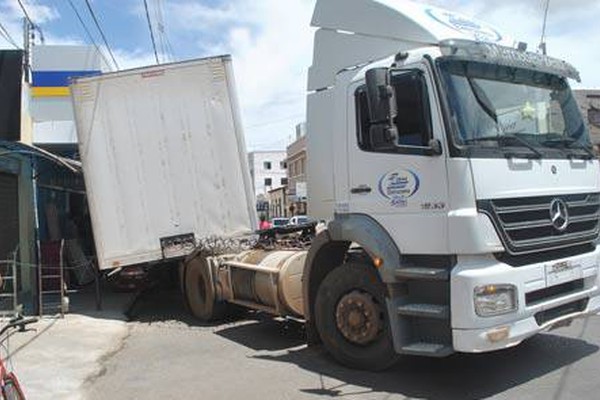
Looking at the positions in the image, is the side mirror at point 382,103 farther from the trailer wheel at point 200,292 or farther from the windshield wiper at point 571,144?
the trailer wheel at point 200,292

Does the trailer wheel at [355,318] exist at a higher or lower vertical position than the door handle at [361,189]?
lower

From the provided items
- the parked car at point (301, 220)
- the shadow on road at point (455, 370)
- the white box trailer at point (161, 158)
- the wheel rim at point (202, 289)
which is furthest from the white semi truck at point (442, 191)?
the white box trailer at point (161, 158)

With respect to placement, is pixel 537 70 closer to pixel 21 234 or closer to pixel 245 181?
pixel 245 181

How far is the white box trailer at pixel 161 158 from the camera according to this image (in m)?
11.6

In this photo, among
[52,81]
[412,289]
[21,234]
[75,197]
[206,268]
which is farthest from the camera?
[75,197]

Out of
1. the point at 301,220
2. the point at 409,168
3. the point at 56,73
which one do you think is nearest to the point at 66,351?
the point at 409,168

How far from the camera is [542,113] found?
A: 23.4 ft

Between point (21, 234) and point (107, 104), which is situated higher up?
point (107, 104)

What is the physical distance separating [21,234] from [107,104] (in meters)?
3.90

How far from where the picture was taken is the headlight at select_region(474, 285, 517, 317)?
20.2 ft

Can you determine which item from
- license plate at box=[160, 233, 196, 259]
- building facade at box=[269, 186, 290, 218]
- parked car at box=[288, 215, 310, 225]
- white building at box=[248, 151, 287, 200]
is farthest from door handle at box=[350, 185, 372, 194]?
white building at box=[248, 151, 287, 200]

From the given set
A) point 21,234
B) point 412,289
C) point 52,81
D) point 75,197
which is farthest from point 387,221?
point 75,197

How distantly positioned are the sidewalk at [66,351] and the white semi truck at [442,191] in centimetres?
289

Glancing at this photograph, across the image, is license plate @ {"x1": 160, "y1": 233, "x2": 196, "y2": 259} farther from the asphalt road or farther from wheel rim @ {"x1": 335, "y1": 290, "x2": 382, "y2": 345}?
wheel rim @ {"x1": 335, "y1": 290, "x2": 382, "y2": 345}
